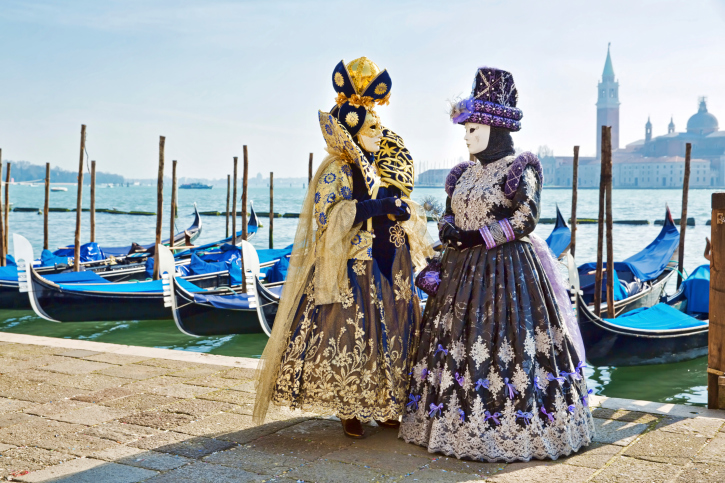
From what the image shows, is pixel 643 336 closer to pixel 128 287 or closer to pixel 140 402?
pixel 140 402

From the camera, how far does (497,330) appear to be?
7.16 feet

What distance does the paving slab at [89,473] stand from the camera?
→ 77.9 inches

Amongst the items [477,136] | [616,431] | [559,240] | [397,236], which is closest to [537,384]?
[616,431]

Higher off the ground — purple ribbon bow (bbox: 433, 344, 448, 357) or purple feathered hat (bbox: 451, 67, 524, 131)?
purple feathered hat (bbox: 451, 67, 524, 131)

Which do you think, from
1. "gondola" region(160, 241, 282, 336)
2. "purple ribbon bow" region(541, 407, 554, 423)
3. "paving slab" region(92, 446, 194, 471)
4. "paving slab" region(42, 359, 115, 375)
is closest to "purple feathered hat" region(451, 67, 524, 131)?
"purple ribbon bow" region(541, 407, 554, 423)

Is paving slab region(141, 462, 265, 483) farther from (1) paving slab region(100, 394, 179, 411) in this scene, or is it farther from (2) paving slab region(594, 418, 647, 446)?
(2) paving slab region(594, 418, 647, 446)

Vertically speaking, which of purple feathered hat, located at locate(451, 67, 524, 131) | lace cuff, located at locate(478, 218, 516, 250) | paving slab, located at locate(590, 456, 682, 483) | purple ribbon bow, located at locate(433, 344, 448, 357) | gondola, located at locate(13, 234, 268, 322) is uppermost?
purple feathered hat, located at locate(451, 67, 524, 131)

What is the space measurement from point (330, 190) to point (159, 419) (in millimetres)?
1086

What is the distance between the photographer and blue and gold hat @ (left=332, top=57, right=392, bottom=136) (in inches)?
91.7

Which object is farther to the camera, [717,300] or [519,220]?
[717,300]

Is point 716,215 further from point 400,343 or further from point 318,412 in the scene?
point 318,412

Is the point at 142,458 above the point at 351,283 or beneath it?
beneath

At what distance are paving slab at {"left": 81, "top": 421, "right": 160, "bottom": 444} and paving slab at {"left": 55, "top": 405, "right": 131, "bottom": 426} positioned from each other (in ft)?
0.21

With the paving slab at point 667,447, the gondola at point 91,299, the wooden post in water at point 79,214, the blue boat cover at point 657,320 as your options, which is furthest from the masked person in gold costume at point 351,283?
the wooden post in water at point 79,214
